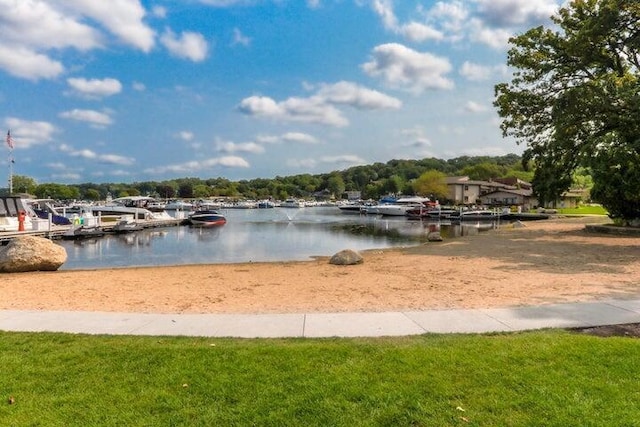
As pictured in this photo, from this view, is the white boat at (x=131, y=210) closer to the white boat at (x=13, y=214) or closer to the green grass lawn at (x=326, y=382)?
the white boat at (x=13, y=214)

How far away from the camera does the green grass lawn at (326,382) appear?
14.1ft

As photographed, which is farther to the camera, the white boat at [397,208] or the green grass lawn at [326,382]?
the white boat at [397,208]

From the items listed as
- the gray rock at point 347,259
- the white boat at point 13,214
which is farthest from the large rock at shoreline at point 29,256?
the white boat at point 13,214

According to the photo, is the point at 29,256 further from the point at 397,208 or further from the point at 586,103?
the point at 397,208

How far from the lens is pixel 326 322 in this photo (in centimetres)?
787

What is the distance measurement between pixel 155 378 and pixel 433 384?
304 cm

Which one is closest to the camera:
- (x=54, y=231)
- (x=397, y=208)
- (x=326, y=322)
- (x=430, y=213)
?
(x=326, y=322)

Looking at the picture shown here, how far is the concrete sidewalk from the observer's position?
285 inches

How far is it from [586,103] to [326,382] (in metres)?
25.4

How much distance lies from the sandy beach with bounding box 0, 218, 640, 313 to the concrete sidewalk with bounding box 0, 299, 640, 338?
0.92 m

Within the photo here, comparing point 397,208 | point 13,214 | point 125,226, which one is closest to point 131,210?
point 125,226

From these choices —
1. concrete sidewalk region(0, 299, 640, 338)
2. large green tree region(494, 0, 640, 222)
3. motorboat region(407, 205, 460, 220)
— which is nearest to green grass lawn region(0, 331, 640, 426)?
concrete sidewalk region(0, 299, 640, 338)

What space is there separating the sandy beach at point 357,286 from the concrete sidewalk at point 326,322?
92 cm

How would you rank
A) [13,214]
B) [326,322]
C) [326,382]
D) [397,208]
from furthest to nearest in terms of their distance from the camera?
[397,208]
[13,214]
[326,322]
[326,382]
